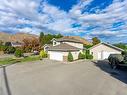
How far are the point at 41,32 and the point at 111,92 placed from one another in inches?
2187

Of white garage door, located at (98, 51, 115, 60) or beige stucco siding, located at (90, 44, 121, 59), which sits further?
white garage door, located at (98, 51, 115, 60)

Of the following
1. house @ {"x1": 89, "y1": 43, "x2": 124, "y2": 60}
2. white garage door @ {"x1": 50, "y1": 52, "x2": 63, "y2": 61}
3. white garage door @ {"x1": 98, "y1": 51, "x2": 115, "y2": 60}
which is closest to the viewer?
white garage door @ {"x1": 50, "y1": 52, "x2": 63, "y2": 61}

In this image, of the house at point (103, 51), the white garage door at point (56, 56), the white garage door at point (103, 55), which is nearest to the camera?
the white garage door at point (56, 56)

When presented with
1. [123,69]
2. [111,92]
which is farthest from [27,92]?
[123,69]

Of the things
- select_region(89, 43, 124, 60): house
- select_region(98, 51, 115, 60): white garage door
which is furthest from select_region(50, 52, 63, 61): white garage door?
select_region(98, 51, 115, 60): white garage door

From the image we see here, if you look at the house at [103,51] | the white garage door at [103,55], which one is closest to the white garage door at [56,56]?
the house at [103,51]

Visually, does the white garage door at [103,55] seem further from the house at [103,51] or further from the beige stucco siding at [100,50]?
the beige stucco siding at [100,50]

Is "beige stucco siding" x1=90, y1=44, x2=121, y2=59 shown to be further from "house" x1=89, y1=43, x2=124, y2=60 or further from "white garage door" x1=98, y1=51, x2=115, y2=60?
"white garage door" x1=98, y1=51, x2=115, y2=60

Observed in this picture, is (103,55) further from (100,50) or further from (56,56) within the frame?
(56,56)

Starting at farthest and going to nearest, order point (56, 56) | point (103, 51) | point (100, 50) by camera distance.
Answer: point (100, 50), point (103, 51), point (56, 56)

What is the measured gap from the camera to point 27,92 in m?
9.78

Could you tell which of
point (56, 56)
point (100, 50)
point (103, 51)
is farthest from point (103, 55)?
point (56, 56)

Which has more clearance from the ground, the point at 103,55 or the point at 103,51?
the point at 103,51

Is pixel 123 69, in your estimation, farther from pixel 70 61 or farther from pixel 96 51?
pixel 96 51
